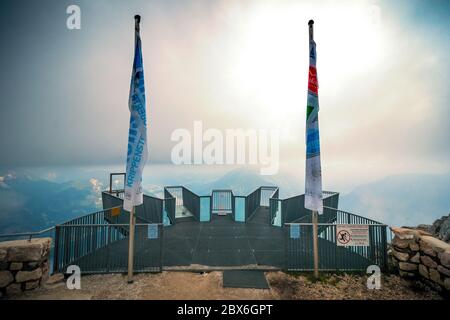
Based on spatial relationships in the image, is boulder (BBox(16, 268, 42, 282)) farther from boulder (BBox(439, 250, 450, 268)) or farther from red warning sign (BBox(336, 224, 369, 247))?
boulder (BBox(439, 250, 450, 268))

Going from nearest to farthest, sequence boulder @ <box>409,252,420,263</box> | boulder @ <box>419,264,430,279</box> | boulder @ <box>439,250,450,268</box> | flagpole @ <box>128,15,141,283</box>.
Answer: boulder @ <box>439,250,450,268</box> < boulder @ <box>419,264,430,279</box> < flagpole @ <box>128,15,141,283</box> < boulder @ <box>409,252,420,263</box>

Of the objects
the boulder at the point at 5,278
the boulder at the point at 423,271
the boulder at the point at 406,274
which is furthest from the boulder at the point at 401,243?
the boulder at the point at 5,278

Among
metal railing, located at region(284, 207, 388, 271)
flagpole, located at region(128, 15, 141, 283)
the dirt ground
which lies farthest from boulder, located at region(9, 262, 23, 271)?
metal railing, located at region(284, 207, 388, 271)

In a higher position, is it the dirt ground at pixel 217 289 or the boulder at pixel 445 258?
the boulder at pixel 445 258

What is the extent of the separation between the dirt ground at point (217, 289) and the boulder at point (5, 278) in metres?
0.55

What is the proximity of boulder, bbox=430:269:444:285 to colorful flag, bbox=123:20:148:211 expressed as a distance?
8507mm

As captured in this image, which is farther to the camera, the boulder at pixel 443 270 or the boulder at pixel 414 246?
the boulder at pixel 414 246

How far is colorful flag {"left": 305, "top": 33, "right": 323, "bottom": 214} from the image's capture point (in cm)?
588

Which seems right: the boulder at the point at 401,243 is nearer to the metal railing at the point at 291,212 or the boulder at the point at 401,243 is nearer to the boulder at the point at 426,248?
the boulder at the point at 426,248

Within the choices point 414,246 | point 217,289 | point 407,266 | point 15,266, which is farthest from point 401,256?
point 15,266

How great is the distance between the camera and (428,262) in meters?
5.34

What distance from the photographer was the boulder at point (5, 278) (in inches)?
192
